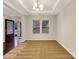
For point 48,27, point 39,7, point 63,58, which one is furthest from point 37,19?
point 63,58

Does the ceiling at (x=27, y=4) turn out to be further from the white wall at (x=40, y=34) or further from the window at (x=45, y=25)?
the window at (x=45, y=25)

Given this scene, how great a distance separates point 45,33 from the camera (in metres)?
12.4

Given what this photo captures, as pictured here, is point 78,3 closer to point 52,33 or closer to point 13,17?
point 52,33

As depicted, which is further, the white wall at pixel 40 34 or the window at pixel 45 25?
the window at pixel 45 25

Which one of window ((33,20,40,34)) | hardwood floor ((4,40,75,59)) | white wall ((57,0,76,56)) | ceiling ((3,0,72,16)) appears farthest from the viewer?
window ((33,20,40,34))

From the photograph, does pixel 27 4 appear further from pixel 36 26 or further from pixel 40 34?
pixel 40 34

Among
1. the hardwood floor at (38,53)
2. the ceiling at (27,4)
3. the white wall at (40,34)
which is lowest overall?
the hardwood floor at (38,53)

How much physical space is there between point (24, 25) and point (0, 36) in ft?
33.7

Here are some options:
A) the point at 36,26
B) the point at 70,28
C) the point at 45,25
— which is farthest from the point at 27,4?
the point at 45,25

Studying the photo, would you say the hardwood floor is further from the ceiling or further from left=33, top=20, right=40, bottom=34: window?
left=33, top=20, right=40, bottom=34: window

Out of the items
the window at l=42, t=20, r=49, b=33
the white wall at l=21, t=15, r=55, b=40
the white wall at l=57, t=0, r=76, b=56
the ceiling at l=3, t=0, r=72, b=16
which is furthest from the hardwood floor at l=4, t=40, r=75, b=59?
the window at l=42, t=20, r=49, b=33

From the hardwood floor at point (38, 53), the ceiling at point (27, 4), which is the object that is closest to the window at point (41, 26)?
the ceiling at point (27, 4)

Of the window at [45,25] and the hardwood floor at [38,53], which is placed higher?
the window at [45,25]

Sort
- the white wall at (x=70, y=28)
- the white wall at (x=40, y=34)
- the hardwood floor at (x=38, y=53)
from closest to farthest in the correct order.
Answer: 1. the white wall at (x=70, y=28)
2. the hardwood floor at (x=38, y=53)
3. the white wall at (x=40, y=34)
